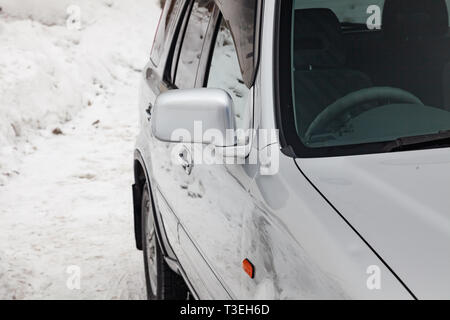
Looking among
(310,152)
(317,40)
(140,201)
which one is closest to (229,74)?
(317,40)

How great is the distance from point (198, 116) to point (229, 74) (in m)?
0.54

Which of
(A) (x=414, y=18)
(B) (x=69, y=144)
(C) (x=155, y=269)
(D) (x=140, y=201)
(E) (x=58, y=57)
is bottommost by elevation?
(B) (x=69, y=144)

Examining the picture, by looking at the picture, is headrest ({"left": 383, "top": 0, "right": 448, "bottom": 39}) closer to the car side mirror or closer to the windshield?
the windshield

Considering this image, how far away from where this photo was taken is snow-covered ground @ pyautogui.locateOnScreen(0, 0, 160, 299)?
433 centimetres

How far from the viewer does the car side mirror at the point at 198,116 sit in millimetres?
1973

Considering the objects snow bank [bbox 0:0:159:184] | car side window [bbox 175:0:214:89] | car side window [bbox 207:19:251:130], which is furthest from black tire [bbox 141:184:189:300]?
snow bank [bbox 0:0:159:184]

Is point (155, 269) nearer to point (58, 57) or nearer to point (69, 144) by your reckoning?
point (69, 144)

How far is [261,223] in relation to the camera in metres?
1.79

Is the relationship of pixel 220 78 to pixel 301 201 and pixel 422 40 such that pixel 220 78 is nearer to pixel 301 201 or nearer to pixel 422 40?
pixel 422 40

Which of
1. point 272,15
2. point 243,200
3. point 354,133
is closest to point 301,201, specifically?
point 243,200

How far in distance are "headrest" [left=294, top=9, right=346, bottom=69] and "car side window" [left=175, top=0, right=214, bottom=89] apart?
0.48 meters

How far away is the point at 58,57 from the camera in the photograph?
10.2 metres

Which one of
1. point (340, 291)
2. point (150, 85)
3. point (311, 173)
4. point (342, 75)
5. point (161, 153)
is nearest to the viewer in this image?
point (340, 291)
